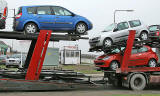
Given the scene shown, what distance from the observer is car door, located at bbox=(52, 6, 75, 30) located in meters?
10.6

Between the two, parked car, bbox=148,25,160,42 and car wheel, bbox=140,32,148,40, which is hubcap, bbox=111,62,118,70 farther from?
parked car, bbox=148,25,160,42

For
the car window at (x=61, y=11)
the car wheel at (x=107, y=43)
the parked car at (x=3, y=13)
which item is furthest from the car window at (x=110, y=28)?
the parked car at (x=3, y=13)

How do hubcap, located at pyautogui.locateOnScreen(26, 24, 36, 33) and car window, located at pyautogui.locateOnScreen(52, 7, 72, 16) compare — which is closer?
hubcap, located at pyautogui.locateOnScreen(26, 24, 36, 33)

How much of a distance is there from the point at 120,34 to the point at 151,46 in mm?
1860

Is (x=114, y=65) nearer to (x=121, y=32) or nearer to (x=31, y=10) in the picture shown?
(x=121, y=32)

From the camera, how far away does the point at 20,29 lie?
1013cm

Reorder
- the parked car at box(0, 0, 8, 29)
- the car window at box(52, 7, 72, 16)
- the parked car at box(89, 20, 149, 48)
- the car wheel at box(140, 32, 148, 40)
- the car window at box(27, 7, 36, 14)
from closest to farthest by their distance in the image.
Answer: the parked car at box(0, 0, 8, 29)
the car window at box(27, 7, 36, 14)
the car window at box(52, 7, 72, 16)
the parked car at box(89, 20, 149, 48)
the car wheel at box(140, 32, 148, 40)

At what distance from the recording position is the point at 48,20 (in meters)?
10.4

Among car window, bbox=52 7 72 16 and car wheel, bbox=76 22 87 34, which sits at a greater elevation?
car window, bbox=52 7 72 16

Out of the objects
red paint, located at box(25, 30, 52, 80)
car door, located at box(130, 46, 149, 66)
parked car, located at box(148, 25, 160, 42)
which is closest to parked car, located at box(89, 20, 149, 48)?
parked car, located at box(148, 25, 160, 42)

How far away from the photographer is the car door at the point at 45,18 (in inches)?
408

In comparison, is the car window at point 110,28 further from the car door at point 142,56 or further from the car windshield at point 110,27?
the car door at point 142,56

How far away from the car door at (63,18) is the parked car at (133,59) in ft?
7.73

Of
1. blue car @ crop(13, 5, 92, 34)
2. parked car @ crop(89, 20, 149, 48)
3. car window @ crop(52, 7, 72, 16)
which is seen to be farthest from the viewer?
parked car @ crop(89, 20, 149, 48)
